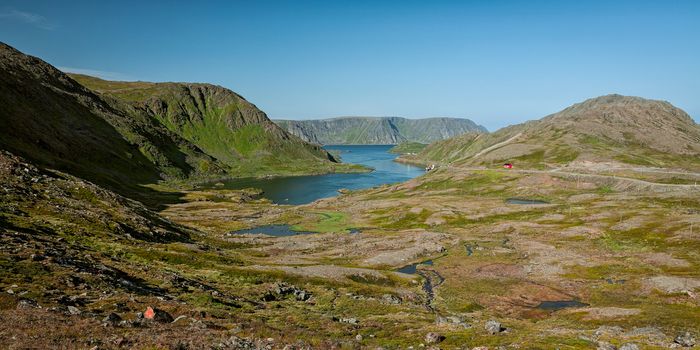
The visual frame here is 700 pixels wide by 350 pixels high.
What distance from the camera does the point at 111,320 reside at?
30.5 metres

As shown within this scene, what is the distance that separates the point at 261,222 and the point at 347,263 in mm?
73771

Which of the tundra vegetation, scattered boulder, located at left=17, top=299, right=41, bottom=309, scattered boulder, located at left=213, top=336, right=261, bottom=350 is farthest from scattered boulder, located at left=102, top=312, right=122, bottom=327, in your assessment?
scattered boulder, located at left=213, top=336, right=261, bottom=350

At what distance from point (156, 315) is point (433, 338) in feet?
79.9

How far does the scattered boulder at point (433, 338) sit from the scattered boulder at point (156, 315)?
2284cm

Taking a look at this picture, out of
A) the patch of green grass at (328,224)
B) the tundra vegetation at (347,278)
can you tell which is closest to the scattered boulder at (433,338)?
the tundra vegetation at (347,278)

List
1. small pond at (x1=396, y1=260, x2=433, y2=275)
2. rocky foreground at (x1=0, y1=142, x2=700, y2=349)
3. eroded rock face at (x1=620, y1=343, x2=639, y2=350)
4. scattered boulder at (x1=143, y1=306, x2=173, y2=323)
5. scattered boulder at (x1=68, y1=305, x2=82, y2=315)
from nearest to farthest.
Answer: scattered boulder at (x1=68, y1=305, x2=82, y2=315)
scattered boulder at (x1=143, y1=306, x2=173, y2=323)
rocky foreground at (x1=0, y1=142, x2=700, y2=349)
eroded rock face at (x1=620, y1=343, x2=639, y2=350)
small pond at (x1=396, y1=260, x2=433, y2=275)

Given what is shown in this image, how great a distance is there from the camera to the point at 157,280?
4941 cm

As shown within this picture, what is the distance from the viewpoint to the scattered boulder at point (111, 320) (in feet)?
97.5

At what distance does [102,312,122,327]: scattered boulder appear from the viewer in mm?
29711

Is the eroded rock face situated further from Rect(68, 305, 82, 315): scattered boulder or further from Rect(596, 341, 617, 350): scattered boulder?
Rect(68, 305, 82, 315): scattered boulder

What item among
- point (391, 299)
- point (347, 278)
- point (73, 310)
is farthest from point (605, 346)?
point (73, 310)

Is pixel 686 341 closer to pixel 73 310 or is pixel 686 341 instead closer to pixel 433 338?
pixel 433 338

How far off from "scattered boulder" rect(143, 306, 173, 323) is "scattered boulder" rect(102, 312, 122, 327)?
2.27m

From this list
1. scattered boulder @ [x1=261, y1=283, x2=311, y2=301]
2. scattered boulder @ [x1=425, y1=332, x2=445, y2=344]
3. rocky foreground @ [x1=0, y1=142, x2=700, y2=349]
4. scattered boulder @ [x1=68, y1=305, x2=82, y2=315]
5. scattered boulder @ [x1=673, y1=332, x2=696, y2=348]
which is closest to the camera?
scattered boulder @ [x1=68, y1=305, x2=82, y2=315]
